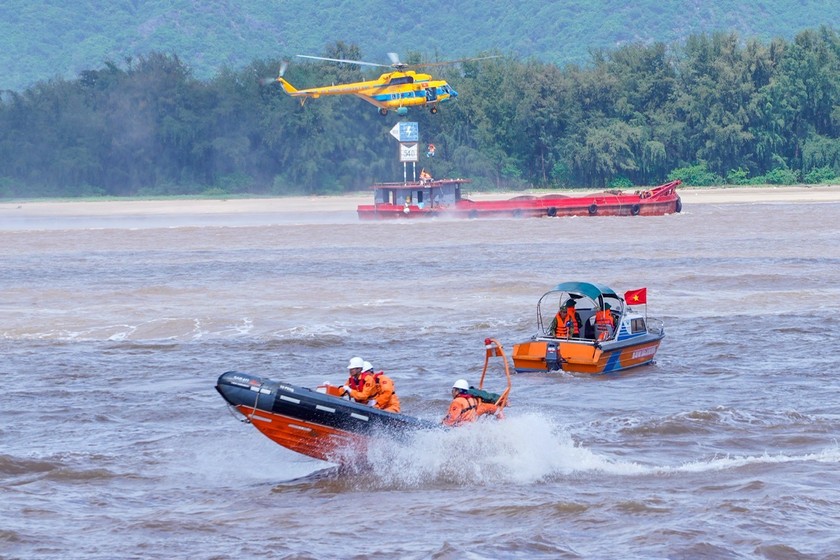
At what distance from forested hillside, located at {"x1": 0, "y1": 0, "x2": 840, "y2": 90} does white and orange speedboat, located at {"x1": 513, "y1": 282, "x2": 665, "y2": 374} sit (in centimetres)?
14757

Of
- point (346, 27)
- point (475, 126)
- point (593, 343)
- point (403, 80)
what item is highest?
point (346, 27)

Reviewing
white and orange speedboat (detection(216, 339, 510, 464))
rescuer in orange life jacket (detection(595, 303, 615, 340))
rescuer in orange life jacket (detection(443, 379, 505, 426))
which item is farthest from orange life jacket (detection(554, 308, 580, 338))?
white and orange speedboat (detection(216, 339, 510, 464))

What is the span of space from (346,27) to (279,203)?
106 meters

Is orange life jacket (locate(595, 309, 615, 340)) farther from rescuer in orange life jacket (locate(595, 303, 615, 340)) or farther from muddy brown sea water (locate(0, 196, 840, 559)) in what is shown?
muddy brown sea water (locate(0, 196, 840, 559))

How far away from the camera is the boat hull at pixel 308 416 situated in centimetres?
1394

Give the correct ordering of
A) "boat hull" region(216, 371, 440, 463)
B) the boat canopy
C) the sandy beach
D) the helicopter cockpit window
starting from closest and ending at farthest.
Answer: "boat hull" region(216, 371, 440, 463) < the boat canopy < the helicopter cockpit window < the sandy beach

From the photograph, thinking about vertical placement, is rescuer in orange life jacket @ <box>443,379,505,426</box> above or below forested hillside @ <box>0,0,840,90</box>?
below

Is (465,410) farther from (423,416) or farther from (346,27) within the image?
(346,27)

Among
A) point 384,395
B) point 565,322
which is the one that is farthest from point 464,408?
point 565,322

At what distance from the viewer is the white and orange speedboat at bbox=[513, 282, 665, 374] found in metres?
20.2

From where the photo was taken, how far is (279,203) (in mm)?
86000

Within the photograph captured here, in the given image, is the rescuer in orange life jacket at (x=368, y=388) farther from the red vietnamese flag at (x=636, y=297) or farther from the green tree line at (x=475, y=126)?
the green tree line at (x=475, y=126)

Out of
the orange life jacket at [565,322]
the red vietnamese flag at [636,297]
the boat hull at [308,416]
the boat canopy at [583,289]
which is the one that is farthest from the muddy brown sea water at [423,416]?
the boat canopy at [583,289]

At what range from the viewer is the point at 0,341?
82.5ft
